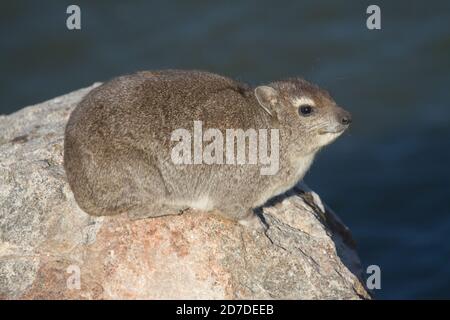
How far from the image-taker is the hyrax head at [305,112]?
893 centimetres

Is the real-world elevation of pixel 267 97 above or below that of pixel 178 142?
above

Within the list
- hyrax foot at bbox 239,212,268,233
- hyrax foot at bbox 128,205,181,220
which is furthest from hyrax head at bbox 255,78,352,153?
hyrax foot at bbox 128,205,181,220

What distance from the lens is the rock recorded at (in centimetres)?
804

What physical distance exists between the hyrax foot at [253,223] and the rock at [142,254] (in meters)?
0.06

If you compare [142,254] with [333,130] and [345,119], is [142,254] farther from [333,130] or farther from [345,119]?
[345,119]

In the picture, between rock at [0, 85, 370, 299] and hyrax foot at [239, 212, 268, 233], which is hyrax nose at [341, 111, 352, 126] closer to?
rock at [0, 85, 370, 299]

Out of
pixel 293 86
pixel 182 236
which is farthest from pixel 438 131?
pixel 182 236

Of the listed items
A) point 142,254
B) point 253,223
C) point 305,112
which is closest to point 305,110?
point 305,112

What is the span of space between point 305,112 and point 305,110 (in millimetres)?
21

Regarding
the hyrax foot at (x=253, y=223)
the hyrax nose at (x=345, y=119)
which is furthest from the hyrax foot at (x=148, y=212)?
the hyrax nose at (x=345, y=119)

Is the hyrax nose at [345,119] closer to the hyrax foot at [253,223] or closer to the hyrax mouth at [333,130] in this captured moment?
the hyrax mouth at [333,130]

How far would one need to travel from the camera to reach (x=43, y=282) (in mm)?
8148

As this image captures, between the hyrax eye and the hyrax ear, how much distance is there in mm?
265

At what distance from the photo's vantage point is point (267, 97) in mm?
8984
